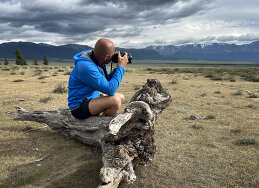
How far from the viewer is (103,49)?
379 centimetres

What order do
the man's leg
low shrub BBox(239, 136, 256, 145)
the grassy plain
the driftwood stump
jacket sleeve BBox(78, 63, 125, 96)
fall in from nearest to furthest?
the driftwood stump, the grassy plain, jacket sleeve BBox(78, 63, 125, 96), the man's leg, low shrub BBox(239, 136, 256, 145)

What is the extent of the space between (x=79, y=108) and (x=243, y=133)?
456cm

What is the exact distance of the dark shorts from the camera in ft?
13.8

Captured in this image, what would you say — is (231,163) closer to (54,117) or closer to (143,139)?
(143,139)

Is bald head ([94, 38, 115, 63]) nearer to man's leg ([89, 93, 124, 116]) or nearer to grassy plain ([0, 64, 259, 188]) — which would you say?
man's leg ([89, 93, 124, 116])

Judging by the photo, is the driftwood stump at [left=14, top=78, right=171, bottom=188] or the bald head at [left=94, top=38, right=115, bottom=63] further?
the bald head at [left=94, top=38, right=115, bottom=63]

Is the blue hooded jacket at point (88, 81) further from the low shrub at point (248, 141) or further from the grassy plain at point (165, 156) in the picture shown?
the low shrub at point (248, 141)

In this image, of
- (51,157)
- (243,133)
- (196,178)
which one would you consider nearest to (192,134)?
(243,133)

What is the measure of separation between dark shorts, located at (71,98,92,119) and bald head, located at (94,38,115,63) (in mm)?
950

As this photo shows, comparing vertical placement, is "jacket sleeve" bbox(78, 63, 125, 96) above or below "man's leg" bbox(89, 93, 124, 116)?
above

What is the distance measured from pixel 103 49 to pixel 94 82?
2.09 ft

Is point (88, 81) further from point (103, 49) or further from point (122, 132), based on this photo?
Answer: point (122, 132)

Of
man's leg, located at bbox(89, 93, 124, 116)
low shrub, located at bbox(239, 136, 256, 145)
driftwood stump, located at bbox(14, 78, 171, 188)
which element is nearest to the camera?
driftwood stump, located at bbox(14, 78, 171, 188)

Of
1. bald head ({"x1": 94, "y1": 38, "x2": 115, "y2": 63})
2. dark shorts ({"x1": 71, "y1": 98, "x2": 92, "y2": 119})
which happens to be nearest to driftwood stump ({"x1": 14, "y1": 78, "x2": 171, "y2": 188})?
dark shorts ({"x1": 71, "y1": 98, "x2": 92, "y2": 119})
